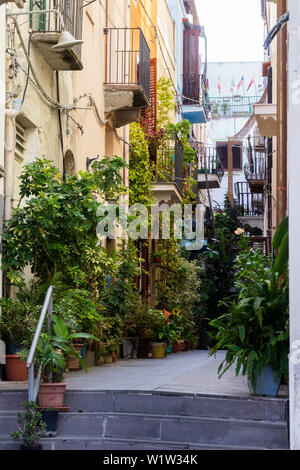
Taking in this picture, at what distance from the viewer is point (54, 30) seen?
40.9ft

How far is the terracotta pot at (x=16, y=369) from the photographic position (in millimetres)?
10047

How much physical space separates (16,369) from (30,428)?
2.47 metres

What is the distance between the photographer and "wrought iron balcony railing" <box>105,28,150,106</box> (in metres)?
17.1

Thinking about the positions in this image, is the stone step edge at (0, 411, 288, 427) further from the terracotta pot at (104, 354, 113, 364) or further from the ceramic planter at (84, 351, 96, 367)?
the terracotta pot at (104, 354, 113, 364)

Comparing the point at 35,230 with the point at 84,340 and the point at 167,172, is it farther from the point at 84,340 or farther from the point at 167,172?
the point at 167,172

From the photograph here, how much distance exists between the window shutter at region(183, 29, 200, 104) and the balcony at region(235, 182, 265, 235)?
15.3ft

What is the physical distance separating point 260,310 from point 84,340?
4.98m

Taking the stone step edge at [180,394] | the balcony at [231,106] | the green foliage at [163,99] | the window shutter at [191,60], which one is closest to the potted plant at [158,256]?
the green foliage at [163,99]

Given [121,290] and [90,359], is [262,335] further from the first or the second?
[121,290]

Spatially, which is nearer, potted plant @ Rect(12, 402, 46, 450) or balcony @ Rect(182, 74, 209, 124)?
potted plant @ Rect(12, 402, 46, 450)

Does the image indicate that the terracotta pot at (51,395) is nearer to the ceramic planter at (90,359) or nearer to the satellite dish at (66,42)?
the satellite dish at (66,42)

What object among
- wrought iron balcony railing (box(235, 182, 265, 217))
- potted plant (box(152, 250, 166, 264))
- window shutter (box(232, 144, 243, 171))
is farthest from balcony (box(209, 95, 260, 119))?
potted plant (box(152, 250, 166, 264))
